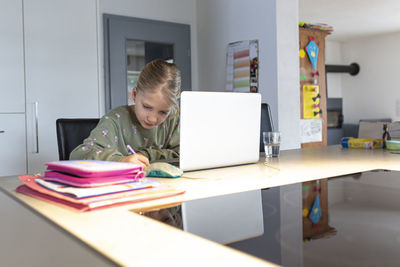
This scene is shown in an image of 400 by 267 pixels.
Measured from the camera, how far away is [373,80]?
26.1ft

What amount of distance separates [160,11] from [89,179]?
322 centimetres

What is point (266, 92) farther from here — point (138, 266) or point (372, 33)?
point (372, 33)

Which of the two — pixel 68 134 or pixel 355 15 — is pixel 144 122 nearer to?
pixel 68 134

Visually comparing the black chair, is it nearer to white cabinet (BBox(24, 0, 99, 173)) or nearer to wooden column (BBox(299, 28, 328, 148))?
white cabinet (BBox(24, 0, 99, 173))

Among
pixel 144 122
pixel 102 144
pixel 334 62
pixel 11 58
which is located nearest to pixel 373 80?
pixel 334 62

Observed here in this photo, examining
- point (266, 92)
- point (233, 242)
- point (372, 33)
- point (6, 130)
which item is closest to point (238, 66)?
point (266, 92)

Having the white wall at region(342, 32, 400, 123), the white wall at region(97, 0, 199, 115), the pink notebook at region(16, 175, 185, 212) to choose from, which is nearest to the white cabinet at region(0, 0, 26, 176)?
the white wall at region(97, 0, 199, 115)

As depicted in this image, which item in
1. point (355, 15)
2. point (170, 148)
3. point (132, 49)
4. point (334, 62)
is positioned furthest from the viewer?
point (334, 62)

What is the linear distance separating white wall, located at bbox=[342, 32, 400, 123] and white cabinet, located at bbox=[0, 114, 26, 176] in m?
6.96

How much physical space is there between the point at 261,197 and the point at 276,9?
2.53 metres

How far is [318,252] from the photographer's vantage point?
46cm

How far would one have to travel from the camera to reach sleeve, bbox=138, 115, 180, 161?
5.41 feet

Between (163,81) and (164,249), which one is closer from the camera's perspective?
(164,249)

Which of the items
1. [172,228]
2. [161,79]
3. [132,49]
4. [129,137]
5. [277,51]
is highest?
[132,49]
